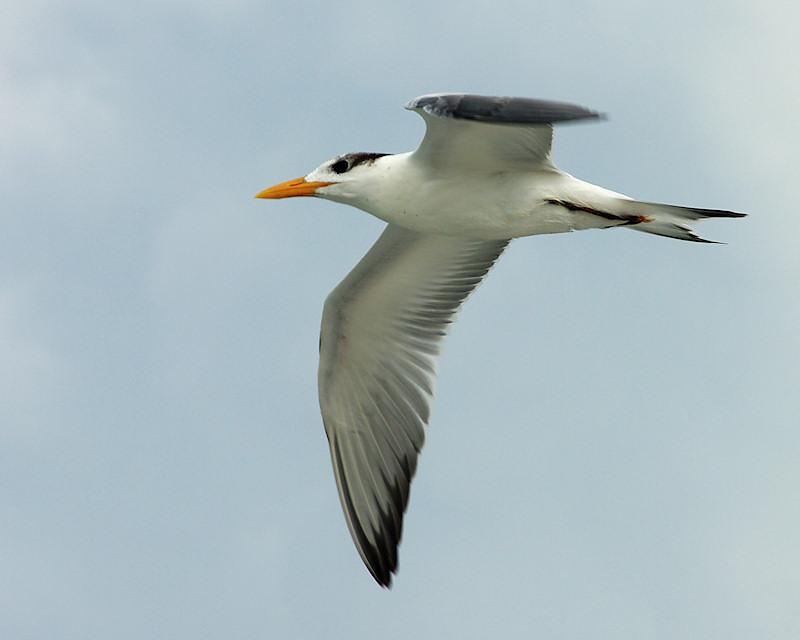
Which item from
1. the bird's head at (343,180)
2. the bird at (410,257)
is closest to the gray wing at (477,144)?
the bird at (410,257)

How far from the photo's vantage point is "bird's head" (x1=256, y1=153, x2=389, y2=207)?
37.8ft

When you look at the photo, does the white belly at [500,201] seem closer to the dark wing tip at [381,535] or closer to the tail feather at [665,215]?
the tail feather at [665,215]

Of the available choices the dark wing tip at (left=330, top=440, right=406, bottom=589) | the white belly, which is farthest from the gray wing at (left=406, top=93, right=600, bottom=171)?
the dark wing tip at (left=330, top=440, right=406, bottom=589)

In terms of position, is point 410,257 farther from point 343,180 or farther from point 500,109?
point 500,109

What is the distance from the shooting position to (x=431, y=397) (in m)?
13.2

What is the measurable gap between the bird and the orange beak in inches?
0.4

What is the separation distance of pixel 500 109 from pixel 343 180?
89.7 inches

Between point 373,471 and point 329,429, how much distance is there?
1.86 feet

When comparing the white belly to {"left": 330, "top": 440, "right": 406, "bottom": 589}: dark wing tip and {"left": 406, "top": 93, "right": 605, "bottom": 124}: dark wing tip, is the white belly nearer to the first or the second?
{"left": 406, "top": 93, "right": 605, "bottom": 124}: dark wing tip

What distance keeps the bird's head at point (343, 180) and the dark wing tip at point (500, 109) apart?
4.24 ft

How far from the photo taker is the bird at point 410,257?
11336 millimetres

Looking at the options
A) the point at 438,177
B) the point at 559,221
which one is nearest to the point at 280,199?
the point at 438,177

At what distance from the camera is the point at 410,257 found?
42.5ft

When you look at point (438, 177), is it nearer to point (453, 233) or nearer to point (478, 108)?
point (453, 233)
